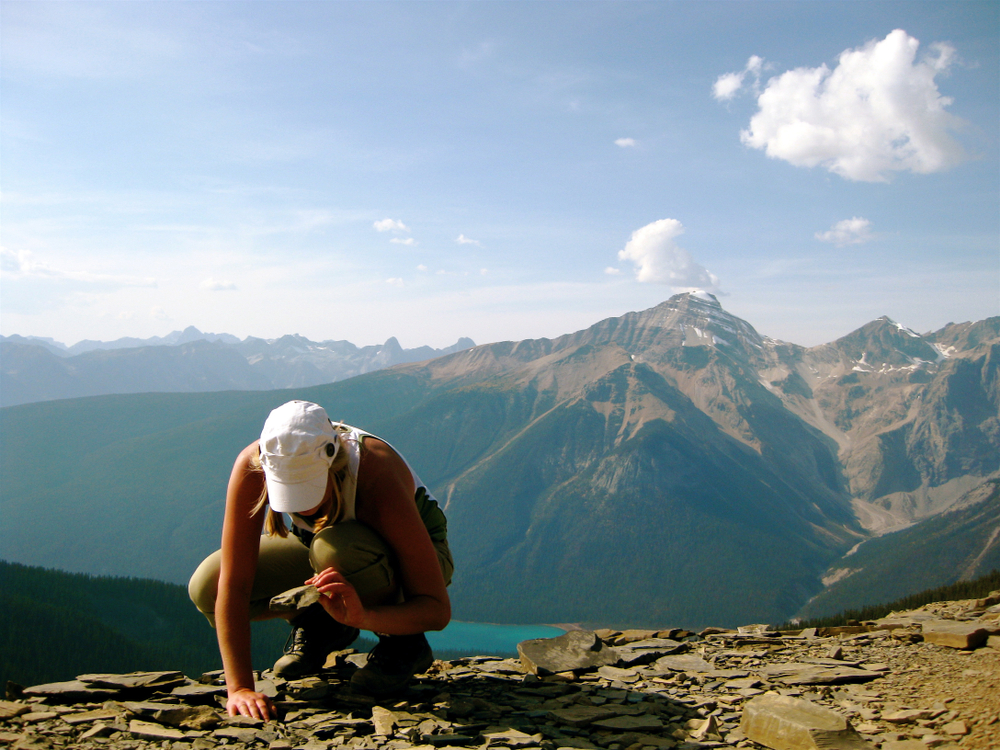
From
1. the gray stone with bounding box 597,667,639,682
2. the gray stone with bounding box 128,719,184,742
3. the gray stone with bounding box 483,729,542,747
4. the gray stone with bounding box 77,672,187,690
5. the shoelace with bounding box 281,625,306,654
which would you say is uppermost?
the shoelace with bounding box 281,625,306,654

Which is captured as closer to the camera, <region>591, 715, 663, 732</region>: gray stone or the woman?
the woman

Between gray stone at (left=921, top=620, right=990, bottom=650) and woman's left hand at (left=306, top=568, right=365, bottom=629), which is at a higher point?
woman's left hand at (left=306, top=568, right=365, bottom=629)

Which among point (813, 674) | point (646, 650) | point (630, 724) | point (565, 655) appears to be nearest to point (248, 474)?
point (630, 724)

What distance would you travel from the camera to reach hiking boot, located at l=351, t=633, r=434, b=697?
6395 millimetres

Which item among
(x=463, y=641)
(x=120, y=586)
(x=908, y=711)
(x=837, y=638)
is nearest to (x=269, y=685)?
(x=908, y=711)

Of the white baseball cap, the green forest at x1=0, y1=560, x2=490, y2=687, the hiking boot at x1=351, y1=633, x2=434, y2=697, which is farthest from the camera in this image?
the green forest at x1=0, y1=560, x2=490, y2=687

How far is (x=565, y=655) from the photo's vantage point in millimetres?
8602

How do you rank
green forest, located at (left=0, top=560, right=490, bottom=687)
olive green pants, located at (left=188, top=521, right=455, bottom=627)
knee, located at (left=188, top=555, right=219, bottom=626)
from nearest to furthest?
olive green pants, located at (left=188, top=521, right=455, bottom=627)
knee, located at (left=188, top=555, right=219, bottom=626)
green forest, located at (left=0, top=560, right=490, bottom=687)

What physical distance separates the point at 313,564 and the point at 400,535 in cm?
82

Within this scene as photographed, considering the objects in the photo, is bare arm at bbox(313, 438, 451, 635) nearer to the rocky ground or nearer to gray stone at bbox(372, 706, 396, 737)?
gray stone at bbox(372, 706, 396, 737)

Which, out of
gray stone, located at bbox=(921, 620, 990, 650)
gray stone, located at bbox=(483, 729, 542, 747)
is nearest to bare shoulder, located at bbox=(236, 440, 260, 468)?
gray stone, located at bbox=(483, 729, 542, 747)

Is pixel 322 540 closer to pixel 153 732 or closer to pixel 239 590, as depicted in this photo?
pixel 239 590

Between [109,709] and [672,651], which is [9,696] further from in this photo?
[672,651]

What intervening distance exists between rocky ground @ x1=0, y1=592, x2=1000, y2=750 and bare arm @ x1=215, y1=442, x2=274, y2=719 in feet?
0.74
